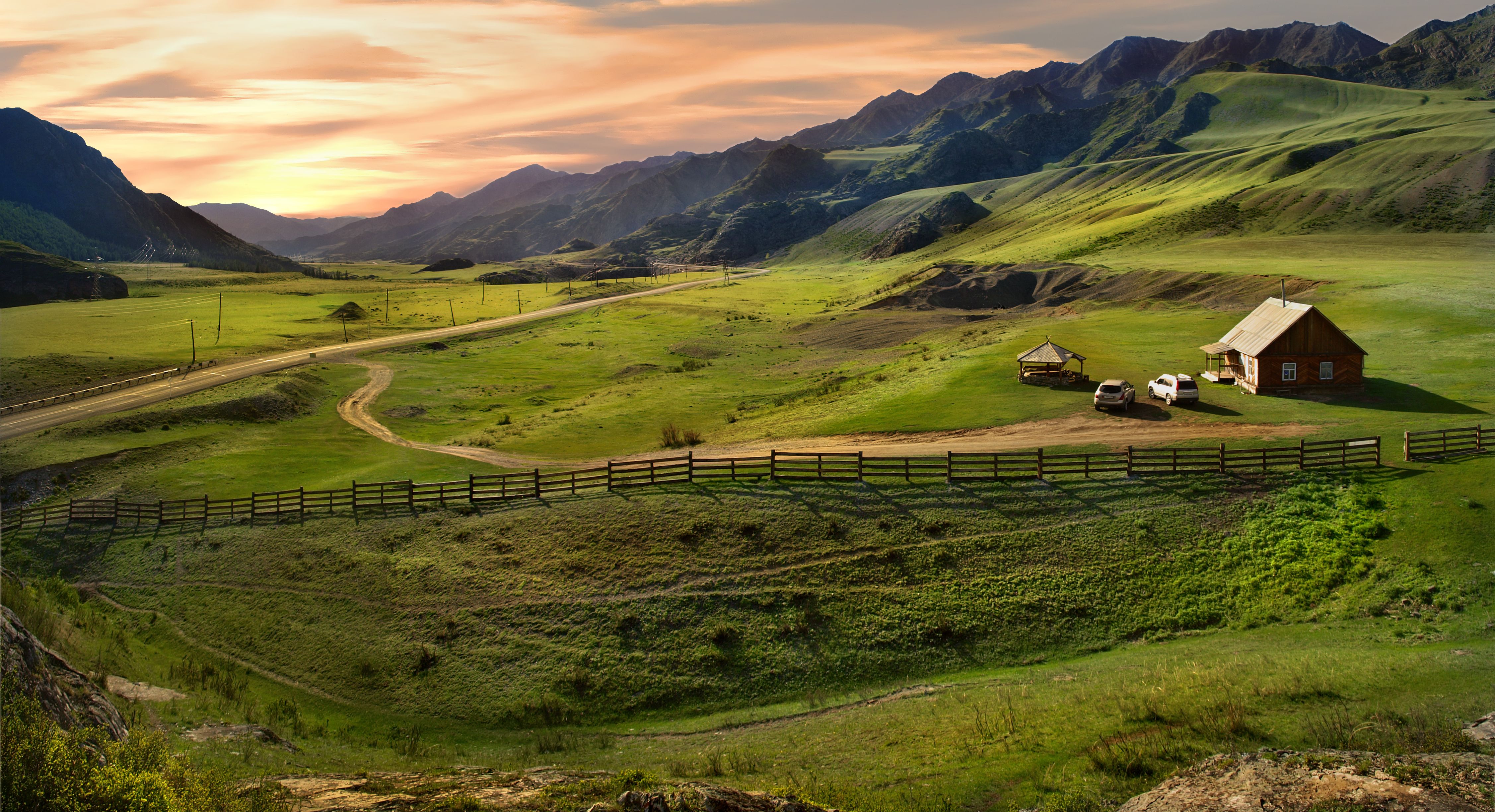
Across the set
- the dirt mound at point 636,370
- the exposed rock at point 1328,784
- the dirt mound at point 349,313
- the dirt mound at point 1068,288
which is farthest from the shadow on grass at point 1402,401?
the dirt mound at point 349,313

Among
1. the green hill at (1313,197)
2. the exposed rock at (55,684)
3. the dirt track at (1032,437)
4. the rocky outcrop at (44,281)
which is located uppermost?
the green hill at (1313,197)

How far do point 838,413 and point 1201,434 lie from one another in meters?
20.1

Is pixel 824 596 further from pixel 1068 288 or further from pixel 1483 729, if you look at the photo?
pixel 1068 288

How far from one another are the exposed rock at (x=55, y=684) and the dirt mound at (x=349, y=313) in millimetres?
111776

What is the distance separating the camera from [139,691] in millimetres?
24047

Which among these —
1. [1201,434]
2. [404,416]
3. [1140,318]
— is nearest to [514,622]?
[1201,434]

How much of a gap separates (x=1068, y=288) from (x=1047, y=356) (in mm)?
55916

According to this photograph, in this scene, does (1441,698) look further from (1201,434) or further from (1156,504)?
(1201,434)

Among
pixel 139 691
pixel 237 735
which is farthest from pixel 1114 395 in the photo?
pixel 139 691

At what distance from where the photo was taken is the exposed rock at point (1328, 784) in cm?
1451

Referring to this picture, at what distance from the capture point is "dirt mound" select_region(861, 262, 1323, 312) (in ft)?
257

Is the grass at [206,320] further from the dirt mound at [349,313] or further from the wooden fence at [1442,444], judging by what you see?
the wooden fence at [1442,444]

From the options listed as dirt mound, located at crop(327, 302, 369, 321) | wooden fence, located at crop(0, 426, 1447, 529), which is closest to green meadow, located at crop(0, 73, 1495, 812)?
wooden fence, located at crop(0, 426, 1447, 529)

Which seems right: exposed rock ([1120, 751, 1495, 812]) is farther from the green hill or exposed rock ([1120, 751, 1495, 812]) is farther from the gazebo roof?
the green hill
